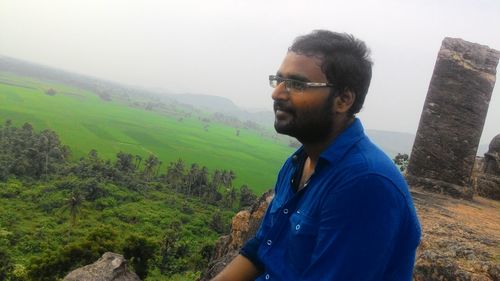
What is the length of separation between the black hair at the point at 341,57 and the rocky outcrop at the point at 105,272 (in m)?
10.9

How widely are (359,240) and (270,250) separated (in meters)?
0.56

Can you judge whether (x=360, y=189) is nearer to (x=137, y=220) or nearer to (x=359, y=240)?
(x=359, y=240)

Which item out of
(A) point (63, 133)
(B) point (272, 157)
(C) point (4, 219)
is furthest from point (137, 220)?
(B) point (272, 157)

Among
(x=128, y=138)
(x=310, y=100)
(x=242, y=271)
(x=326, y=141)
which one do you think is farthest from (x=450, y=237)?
(x=128, y=138)

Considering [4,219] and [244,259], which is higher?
[244,259]

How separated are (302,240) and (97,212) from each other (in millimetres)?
41793

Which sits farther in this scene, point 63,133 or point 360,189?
point 63,133

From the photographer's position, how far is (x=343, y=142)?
1.92 meters

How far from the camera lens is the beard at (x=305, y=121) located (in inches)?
78.7

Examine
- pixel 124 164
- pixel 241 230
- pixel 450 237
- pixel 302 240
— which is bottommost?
pixel 124 164

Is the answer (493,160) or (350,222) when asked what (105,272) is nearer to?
(493,160)

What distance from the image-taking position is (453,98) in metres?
7.08

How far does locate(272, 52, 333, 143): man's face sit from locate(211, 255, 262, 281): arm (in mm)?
804

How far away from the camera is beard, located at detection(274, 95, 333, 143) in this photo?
2.00 meters
